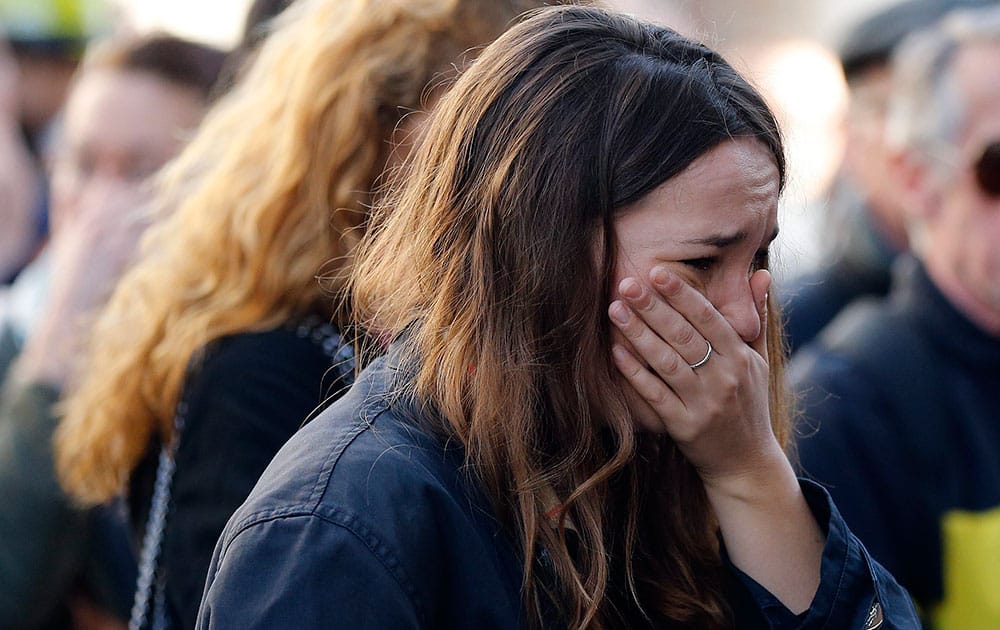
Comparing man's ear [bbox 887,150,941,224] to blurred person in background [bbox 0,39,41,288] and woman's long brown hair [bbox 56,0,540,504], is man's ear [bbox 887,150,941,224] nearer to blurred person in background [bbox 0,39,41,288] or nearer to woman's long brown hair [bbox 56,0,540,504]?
woman's long brown hair [bbox 56,0,540,504]

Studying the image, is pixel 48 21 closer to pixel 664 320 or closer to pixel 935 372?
pixel 935 372

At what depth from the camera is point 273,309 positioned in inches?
80.0

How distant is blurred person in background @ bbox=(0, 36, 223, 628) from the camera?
8.39ft

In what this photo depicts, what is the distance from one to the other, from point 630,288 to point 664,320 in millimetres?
Result: 60

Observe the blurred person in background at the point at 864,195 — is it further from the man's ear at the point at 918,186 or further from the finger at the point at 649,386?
the finger at the point at 649,386

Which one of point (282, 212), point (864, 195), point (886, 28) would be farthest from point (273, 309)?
point (886, 28)

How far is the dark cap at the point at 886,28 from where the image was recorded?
399 centimetres

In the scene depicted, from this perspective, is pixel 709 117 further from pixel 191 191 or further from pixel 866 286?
pixel 866 286

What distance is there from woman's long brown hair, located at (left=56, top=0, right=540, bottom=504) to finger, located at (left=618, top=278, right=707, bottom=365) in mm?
664

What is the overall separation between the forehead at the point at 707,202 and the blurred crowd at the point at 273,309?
0.90 feet

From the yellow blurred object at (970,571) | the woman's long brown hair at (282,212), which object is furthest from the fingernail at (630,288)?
the yellow blurred object at (970,571)

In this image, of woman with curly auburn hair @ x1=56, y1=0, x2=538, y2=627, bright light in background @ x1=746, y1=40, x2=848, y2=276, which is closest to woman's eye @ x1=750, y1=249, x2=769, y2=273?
woman with curly auburn hair @ x1=56, y1=0, x2=538, y2=627

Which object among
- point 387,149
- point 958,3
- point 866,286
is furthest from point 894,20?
point 387,149

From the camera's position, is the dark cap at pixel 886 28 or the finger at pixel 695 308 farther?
the dark cap at pixel 886 28
